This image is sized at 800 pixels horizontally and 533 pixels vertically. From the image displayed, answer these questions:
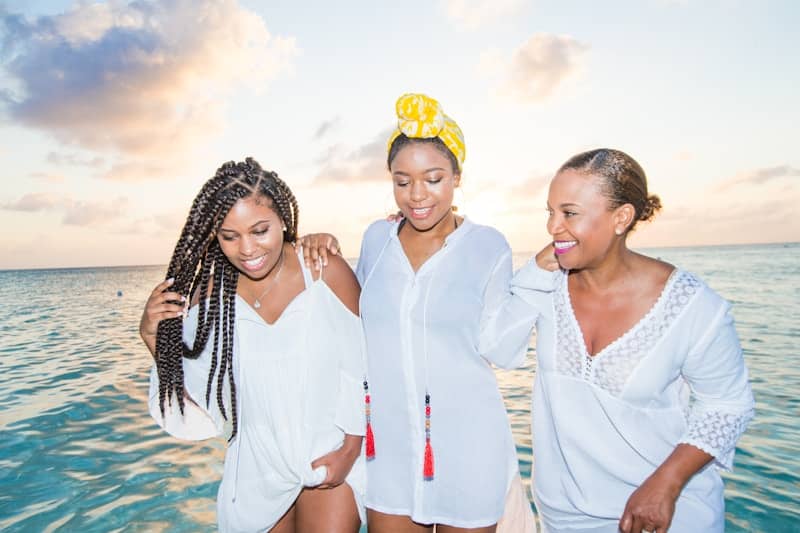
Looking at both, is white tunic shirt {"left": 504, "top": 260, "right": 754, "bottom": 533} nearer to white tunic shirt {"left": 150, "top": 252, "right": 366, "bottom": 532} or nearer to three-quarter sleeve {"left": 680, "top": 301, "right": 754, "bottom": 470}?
three-quarter sleeve {"left": 680, "top": 301, "right": 754, "bottom": 470}

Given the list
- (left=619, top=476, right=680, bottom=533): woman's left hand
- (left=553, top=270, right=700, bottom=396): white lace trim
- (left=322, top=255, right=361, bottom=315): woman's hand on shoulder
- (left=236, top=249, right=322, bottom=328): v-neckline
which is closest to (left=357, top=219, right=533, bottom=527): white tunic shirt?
(left=322, top=255, right=361, bottom=315): woman's hand on shoulder

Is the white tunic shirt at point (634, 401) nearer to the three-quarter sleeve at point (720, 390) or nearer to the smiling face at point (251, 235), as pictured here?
the three-quarter sleeve at point (720, 390)

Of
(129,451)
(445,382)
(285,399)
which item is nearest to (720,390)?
(445,382)

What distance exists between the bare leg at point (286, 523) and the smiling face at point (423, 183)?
196cm

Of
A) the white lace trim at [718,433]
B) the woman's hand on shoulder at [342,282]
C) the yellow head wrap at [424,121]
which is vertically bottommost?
the white lace trim at [718,433]

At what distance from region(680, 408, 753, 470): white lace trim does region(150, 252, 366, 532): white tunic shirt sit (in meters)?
1.79

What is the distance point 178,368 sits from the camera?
117 inches

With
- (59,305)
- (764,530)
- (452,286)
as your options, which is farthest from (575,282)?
(59,305)

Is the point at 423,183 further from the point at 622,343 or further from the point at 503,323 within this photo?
the point at 622,343

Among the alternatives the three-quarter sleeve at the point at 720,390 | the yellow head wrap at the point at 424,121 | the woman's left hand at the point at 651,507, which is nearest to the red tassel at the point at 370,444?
the woman's left hand at the point at 651,507

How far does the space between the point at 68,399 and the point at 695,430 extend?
10.2 metres

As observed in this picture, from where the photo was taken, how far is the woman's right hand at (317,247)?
9.97ft

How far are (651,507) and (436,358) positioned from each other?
1250 millimetres

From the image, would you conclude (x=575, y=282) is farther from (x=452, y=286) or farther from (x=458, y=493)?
(x=458, y=493)
